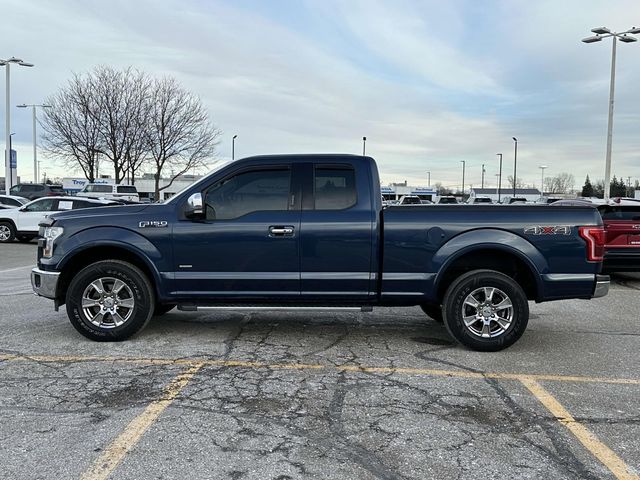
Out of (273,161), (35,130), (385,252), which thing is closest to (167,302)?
(273,161)

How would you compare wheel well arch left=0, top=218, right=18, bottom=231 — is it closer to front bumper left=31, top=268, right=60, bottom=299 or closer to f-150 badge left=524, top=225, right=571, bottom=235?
front bumper left=31, top=268, right=60, bottom=299

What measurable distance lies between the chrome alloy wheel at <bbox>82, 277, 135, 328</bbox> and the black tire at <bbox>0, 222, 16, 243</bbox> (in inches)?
592

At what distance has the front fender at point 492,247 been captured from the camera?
18.5 ft

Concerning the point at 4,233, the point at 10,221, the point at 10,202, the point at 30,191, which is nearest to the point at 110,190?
the point at 30,191

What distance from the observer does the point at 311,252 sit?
572 cm

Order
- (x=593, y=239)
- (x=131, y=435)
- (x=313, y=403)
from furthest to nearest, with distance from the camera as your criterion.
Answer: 1. (x=593, y=239)
2. (x=313, y=403)
3. (x=131, y=435)

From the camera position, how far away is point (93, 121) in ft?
116

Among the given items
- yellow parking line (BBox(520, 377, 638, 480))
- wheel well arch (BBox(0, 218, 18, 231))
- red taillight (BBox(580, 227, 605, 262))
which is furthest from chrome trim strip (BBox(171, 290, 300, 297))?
wheel well arch (BBox(0, 218, 18, 231))

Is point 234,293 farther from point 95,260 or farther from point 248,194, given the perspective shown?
point 95,260

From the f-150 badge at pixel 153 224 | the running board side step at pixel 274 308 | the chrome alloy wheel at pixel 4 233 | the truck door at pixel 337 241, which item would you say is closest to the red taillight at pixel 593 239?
the truck door at pixel 337 241

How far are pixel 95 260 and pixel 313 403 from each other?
10.4ft

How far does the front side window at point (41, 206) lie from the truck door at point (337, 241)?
51.4ft

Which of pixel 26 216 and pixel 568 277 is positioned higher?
pixel 26 216

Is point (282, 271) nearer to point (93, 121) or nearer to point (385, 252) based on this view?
point (385, 252)
